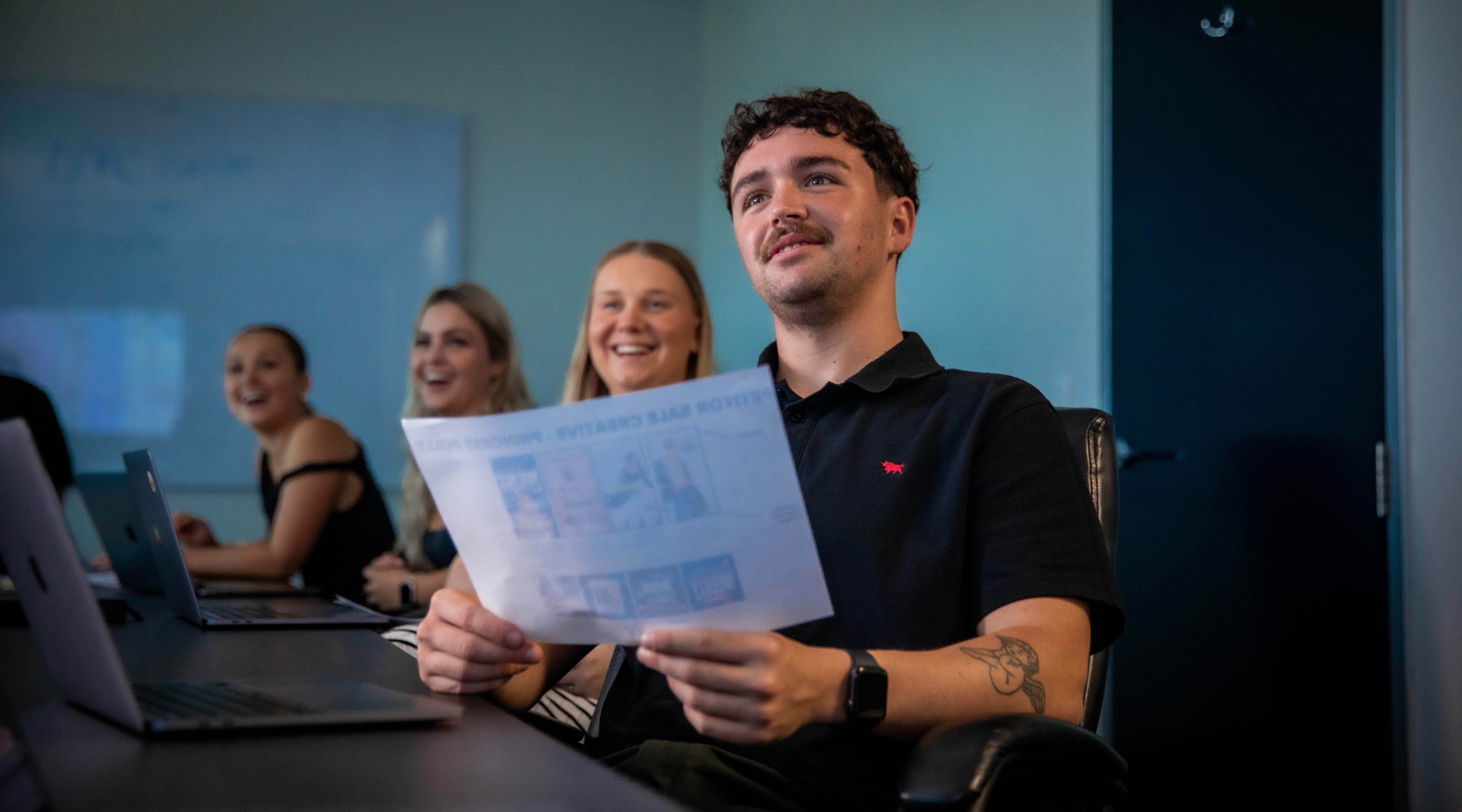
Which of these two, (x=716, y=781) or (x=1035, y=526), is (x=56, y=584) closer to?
(x=716, y=781)

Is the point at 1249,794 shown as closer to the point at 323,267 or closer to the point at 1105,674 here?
the point at 1105,674

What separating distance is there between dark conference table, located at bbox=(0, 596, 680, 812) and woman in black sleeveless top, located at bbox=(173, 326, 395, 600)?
1.53m

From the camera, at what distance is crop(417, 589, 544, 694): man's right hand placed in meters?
0.96

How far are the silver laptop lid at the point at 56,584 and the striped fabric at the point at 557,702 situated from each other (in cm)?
58

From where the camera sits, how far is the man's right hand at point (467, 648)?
0.96 m

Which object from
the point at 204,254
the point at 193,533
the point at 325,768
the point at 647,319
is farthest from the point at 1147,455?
the point at 204,254

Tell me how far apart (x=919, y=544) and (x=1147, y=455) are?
1316 millimetres

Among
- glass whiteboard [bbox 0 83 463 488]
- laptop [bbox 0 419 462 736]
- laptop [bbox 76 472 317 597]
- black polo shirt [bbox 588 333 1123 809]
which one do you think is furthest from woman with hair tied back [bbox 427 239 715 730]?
glass whiteboard [bbox 0 83 463 488]

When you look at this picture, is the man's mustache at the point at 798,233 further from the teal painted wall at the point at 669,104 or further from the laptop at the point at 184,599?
the teal painted wall at the point at 669,104

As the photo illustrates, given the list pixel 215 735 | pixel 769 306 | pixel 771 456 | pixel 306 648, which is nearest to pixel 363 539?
pixel 306 648

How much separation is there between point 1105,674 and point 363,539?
6.50ft

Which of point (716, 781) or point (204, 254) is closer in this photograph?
point (716, 781)

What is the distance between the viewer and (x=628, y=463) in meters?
0.76

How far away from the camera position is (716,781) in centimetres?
105
